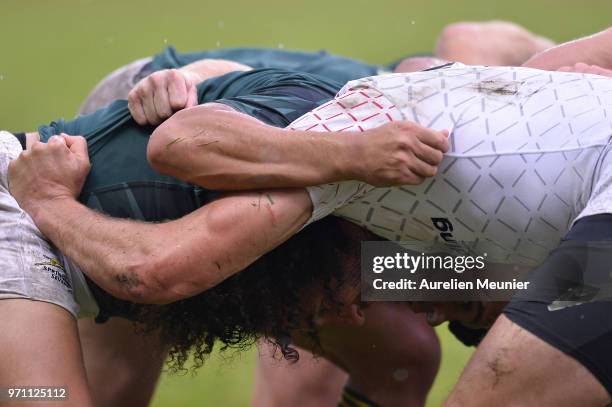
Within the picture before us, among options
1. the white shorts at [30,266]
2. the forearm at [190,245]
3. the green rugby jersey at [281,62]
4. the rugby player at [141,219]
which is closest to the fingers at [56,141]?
the rugby player at [141,219]

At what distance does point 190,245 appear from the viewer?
6.02 ft

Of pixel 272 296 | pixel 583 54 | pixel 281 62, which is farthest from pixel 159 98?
pixel 281 62

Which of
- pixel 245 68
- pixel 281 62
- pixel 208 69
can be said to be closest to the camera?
pixel 208 69

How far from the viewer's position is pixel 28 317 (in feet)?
6.56

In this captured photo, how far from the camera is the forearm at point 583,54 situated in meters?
2.14

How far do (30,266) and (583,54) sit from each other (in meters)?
1.17

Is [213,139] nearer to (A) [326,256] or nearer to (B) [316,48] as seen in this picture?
(A) [326,256]

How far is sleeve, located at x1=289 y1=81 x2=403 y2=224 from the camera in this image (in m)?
1.88

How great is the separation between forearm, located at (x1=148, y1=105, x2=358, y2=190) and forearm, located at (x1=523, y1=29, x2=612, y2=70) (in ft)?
1.84

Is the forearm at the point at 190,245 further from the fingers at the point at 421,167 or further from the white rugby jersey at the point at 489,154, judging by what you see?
the fingers at the point at 421,167

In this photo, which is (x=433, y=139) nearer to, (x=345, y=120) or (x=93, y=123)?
(x=345, y=120)

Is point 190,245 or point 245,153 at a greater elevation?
point 245,153

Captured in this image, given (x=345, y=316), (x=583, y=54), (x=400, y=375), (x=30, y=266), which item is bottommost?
(x=400, y=375)

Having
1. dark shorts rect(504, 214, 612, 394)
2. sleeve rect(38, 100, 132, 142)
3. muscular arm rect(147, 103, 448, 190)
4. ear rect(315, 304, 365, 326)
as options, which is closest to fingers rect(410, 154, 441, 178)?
muscular arm rect(147, 103, 448, 190)
